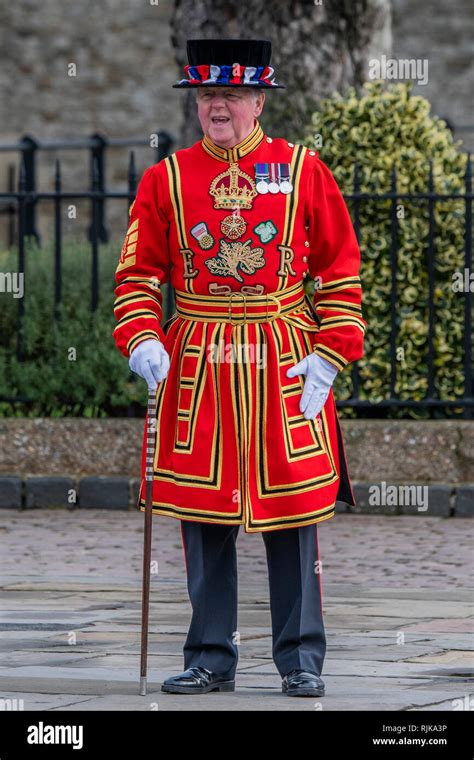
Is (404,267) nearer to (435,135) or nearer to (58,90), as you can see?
(435,135)

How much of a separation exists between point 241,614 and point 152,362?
1911 millimetres

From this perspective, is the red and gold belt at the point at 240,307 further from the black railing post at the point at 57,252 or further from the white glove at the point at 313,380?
the black railing post at the point at 57,252

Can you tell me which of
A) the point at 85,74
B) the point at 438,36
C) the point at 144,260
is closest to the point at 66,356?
the point at 144,260

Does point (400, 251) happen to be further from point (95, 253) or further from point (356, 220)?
point (95, 253)

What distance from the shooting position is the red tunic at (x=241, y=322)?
5109 mm

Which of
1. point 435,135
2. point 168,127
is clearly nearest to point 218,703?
point 435,135

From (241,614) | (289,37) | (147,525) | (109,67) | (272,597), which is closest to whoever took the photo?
(147,525)

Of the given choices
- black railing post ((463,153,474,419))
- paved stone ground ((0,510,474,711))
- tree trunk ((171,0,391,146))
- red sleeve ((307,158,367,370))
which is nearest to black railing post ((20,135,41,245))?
tree trunk ((171,0,391,146))

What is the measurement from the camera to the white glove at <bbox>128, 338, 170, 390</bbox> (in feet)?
16.6

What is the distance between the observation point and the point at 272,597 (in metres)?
5.22

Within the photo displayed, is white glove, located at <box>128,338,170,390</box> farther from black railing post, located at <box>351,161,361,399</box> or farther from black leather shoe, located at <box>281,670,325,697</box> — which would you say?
black railing post, located at <box>351,161,361,399</box>

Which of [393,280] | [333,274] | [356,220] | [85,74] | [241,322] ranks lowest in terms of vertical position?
[241,322]

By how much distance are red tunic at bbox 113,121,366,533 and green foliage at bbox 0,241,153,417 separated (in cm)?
490

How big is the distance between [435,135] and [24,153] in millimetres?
3329
